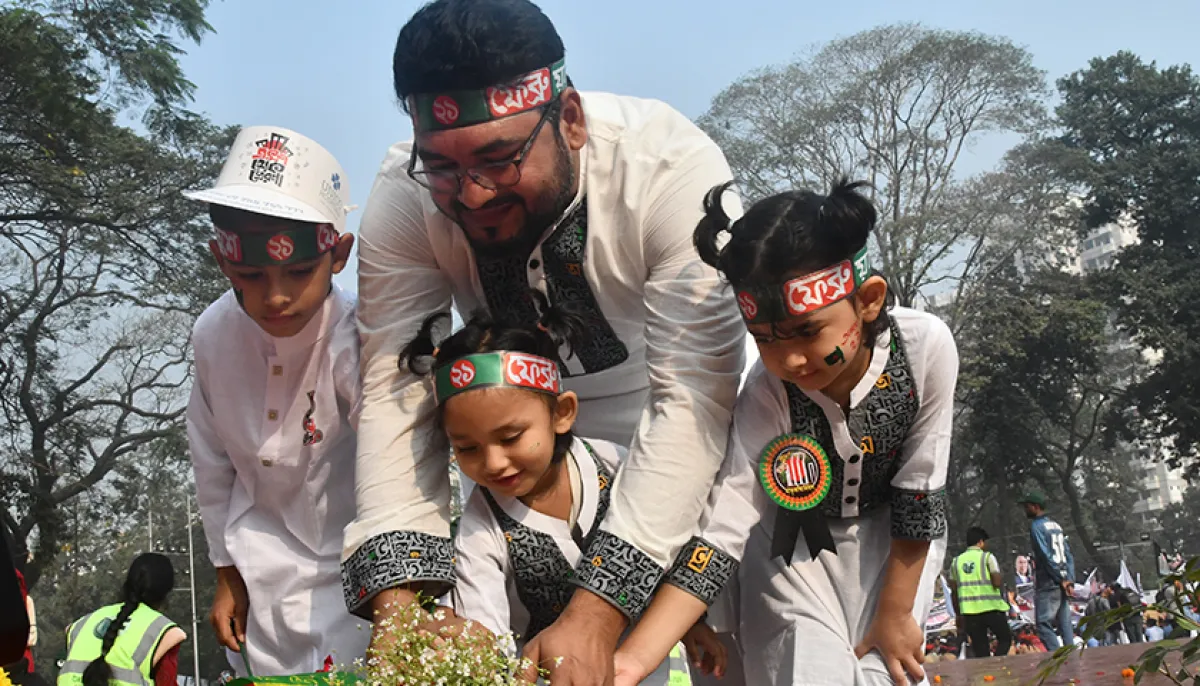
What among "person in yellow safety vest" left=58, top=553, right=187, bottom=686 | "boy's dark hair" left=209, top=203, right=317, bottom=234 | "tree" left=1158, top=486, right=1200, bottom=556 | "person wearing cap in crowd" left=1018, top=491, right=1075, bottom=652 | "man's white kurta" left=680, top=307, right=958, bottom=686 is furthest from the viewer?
"tree" left=1158, top=486, right=1200, bottom=556

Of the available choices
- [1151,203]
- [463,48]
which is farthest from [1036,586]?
[1151,203]

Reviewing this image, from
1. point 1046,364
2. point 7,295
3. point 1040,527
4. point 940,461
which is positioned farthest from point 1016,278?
point 940,461

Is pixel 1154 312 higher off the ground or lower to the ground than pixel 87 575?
higher

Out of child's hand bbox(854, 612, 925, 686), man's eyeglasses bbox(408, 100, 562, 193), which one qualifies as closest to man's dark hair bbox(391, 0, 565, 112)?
man's eyeglasses bbox(408, 100, 562, 193)

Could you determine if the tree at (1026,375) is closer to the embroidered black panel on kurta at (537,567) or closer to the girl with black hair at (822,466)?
the girl with black hair at (822,466)

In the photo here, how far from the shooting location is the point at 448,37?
10.0 ft

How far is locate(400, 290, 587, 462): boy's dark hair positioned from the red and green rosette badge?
0.57m

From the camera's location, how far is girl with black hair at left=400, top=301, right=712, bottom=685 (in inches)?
126

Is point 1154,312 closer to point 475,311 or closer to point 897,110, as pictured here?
point 897,110

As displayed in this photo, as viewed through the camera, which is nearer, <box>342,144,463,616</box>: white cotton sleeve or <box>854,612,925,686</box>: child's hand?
<box>342,144,463,616</box>: white cotton sleeve

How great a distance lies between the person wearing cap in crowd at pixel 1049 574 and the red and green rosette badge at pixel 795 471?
9.50m

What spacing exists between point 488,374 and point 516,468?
0.82 ft

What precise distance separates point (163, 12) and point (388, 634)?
58.7 ft

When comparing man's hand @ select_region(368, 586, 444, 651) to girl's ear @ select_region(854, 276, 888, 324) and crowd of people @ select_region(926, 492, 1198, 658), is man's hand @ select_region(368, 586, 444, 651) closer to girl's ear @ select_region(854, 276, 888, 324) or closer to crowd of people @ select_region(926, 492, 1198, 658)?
girl's ear @ select_region(854, 276, 888, 324)
